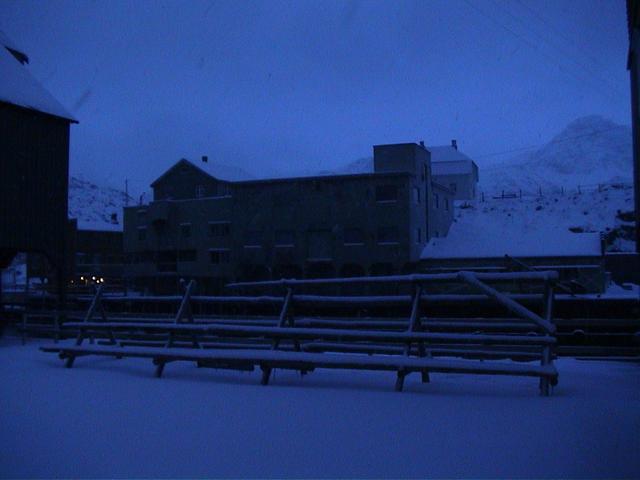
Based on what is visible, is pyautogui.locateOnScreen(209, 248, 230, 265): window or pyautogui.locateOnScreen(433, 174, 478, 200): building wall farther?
pyautogui.locateOnScreen(433, 174, 478, 200): building wall

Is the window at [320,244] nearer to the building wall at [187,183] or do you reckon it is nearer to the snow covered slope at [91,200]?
the building wall at [187,183]

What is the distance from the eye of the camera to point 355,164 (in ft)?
366

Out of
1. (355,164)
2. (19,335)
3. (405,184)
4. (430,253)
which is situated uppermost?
(355,164)

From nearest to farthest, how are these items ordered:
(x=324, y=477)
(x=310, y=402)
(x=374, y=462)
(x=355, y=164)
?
1. (x=324, y=477)
2. (x=374, y=462)
3. (x=310, y=402)
4. (x=355, y=164)

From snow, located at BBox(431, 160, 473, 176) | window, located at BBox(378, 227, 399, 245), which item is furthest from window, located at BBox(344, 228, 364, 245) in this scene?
snow, located at BBox(431, 160, 473, 176)

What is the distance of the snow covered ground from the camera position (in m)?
4.39

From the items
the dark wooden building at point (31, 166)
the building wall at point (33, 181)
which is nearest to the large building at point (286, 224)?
the dark wooden building at point (31, 166)

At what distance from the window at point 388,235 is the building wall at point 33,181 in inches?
939

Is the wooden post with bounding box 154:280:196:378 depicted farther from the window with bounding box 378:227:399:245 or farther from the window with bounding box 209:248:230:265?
the window with bounding box 209:248:230:265

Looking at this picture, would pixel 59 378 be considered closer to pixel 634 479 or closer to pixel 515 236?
pixel 634 479

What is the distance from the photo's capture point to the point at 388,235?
40.5 metres

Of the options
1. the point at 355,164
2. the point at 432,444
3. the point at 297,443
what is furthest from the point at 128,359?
the point at 355,164

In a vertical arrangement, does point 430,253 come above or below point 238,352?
above

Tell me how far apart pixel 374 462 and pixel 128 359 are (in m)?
6.84
